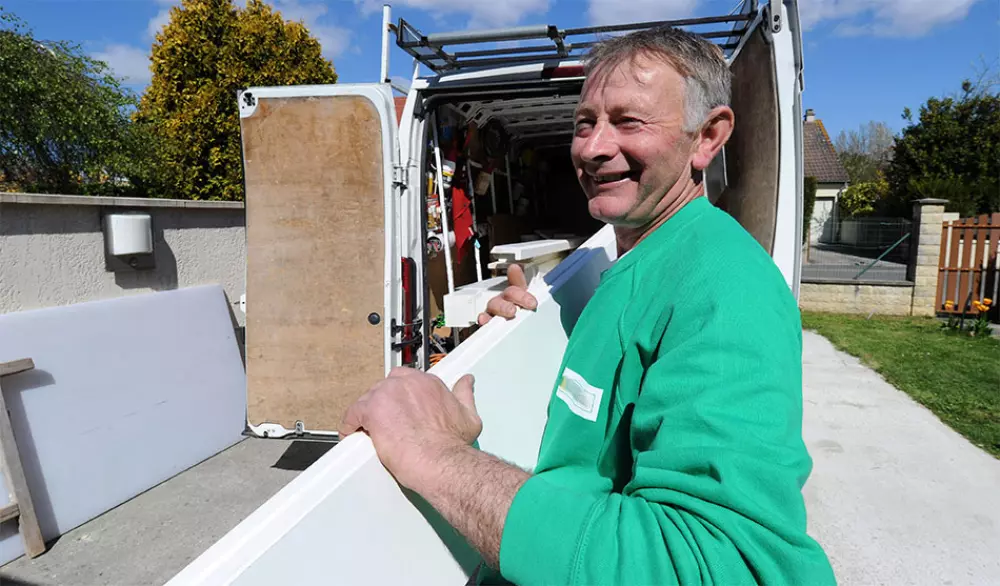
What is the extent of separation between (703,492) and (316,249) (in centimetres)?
289

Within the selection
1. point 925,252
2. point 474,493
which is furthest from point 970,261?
point 474,493

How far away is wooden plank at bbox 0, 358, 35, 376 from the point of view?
2.96 metres

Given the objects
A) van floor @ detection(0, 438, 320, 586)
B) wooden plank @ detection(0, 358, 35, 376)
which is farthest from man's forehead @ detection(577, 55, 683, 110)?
wooden plank @ detection(0, 358, 35, 376)

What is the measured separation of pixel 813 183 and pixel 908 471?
58.0ft

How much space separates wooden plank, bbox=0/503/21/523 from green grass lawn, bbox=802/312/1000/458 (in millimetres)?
6003

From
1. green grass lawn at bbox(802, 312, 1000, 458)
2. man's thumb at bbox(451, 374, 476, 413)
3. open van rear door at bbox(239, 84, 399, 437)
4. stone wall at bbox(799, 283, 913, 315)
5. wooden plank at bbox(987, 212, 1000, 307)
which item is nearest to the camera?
man's thumb at bbox(451, 374, 476, 413)

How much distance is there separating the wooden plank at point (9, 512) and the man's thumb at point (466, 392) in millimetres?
3135

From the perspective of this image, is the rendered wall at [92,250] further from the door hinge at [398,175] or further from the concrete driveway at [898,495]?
the concrete driveway at [898,495]

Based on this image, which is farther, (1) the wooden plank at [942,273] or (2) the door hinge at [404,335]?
(1) the wooden plank at [942,273]

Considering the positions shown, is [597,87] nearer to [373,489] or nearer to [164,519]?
[373,489]

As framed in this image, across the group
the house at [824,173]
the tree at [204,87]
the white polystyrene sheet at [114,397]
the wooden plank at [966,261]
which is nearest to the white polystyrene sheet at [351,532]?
the white polystyrene sheet at [114,397]

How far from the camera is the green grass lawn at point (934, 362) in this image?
15.6ft

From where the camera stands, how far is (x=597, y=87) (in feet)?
3.87

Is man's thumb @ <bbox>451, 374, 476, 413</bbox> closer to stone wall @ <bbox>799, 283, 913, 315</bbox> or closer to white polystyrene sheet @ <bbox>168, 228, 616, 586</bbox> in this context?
white polystyrene sheet @ <bbox>168, 228, 616, 586</bbox>
